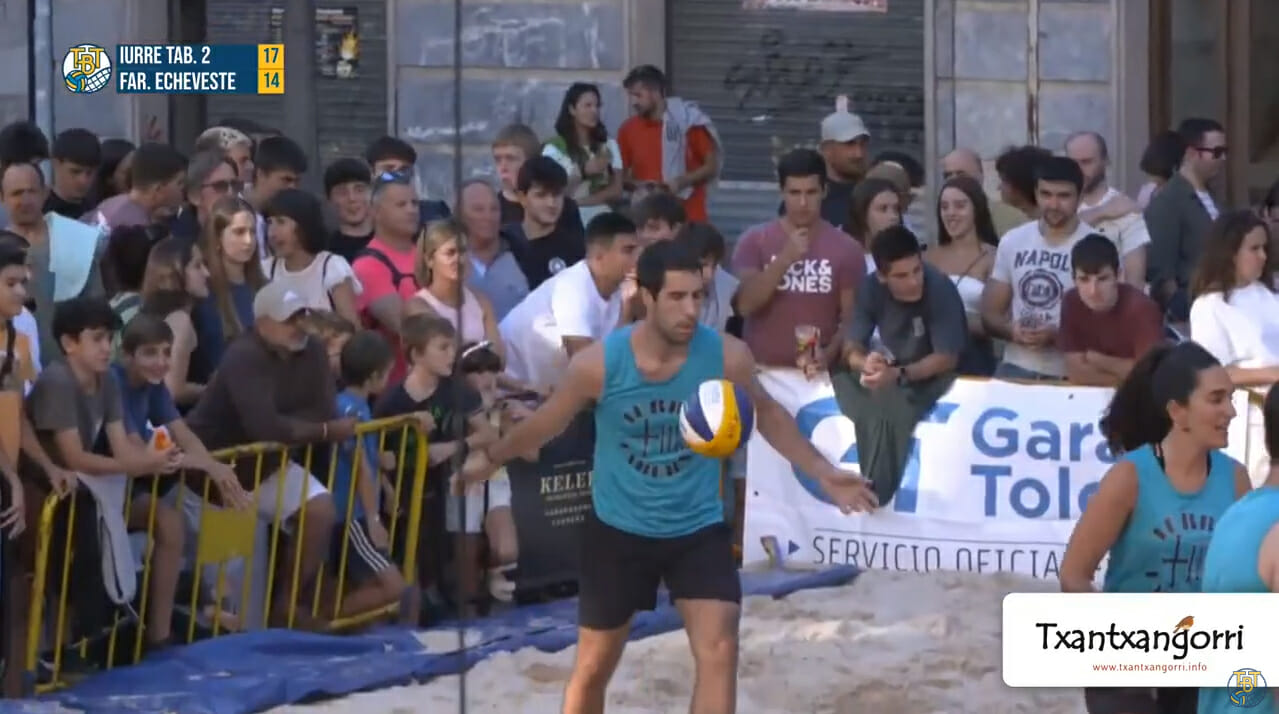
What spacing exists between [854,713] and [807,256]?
2709 millimetres

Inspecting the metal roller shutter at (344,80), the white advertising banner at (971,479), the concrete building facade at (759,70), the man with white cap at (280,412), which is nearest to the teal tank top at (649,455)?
the man with white cap at (280,412)

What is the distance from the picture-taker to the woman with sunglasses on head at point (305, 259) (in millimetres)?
10500

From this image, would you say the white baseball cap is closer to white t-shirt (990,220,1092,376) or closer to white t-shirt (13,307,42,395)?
white t-shirt (990,220,1092,376)

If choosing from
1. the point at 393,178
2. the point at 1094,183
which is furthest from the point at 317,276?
the point at 1094,183

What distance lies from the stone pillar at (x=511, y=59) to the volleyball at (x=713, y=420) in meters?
7.54

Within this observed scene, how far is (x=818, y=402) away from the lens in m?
11.2

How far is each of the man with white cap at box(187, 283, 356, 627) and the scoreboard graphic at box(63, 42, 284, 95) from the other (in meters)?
4.97

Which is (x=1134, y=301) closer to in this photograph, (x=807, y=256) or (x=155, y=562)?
(x=807, y=256)

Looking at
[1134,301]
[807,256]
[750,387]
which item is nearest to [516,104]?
[807,256]

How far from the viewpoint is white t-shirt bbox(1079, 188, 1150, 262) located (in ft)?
38.4

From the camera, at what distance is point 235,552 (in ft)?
31.7

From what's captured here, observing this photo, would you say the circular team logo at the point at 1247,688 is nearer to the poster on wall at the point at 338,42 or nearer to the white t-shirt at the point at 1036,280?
the white t-shirt at the point at 1036,280

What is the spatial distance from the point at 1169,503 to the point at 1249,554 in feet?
2.38

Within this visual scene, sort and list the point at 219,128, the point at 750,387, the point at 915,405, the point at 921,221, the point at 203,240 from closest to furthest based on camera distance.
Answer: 1. the point at 750,387
2. the point at 203,240
3. the point at 915,405
4. the point at 219,128
5. the point at 921,221
